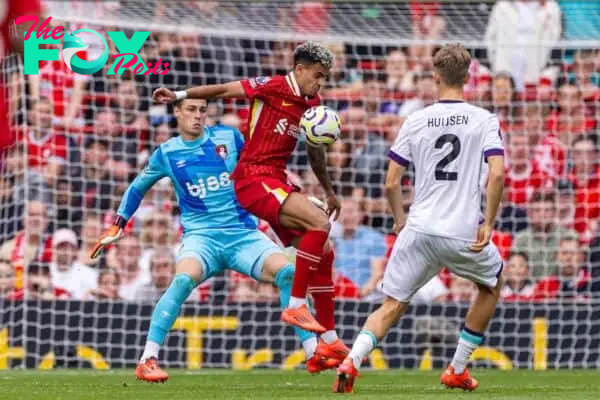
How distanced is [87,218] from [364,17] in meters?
3.83

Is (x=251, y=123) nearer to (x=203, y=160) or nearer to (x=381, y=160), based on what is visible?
(x=203, y=160)

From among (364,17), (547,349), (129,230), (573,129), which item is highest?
(364,17)

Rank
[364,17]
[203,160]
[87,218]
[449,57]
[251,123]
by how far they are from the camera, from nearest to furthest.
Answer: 1. [449,57]
2. [251,123]
3. [203,160]
4. [87,218]
5. [364,17]

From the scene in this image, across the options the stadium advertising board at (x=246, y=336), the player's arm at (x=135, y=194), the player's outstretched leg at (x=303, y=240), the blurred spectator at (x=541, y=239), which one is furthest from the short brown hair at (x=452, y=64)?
the blurred spectator at (x=541, y=239)

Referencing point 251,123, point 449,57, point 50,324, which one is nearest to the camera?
point 449,57

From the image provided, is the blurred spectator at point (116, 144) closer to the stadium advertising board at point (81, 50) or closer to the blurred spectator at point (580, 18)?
the stadium advertising board at point (81, 50)

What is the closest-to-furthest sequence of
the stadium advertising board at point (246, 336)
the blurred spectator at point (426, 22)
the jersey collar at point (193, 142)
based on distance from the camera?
the jersey collar at point (193, 142)
the stadium advertising board at point (246, 336)
the blurred spectator at point (426, 22)

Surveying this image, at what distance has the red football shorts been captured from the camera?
9547 millimetres

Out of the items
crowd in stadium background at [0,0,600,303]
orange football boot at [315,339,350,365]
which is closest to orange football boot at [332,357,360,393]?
orange football boot at [315,339,350,365]

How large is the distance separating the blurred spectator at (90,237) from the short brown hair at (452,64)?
6.60m

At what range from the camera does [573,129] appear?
15.8 m

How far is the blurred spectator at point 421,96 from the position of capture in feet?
52.5

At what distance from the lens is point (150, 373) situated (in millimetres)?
9914

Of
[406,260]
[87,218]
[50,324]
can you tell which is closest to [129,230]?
[87,218]
